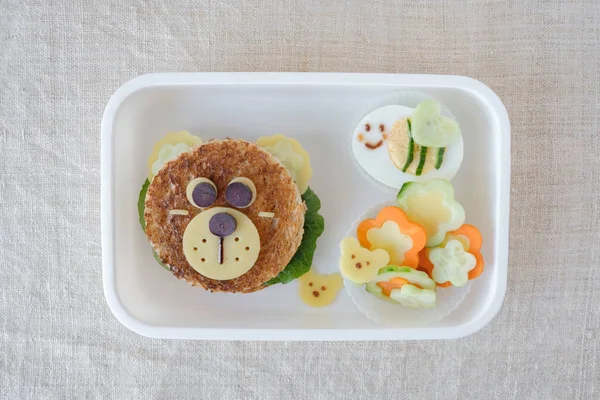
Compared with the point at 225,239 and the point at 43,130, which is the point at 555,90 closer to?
the point at 225,239

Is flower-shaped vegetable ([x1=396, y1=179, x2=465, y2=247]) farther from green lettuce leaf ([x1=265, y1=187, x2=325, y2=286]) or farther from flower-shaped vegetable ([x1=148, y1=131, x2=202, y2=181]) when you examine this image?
flower-shaped vegetable ([x1=148, y1=131, x2=202, y2=181])

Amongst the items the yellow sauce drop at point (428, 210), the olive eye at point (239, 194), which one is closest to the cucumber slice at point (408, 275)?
the yellow sauce drop at point (428, 210)

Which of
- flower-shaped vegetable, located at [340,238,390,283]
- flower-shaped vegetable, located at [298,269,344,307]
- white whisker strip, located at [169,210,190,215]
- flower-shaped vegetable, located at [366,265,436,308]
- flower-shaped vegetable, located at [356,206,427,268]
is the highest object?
white whisker strip, located at [169,210,190,215]

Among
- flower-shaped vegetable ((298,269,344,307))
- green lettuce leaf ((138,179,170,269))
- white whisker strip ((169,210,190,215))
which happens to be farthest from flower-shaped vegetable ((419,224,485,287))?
green lettuce leaf ((138,179,170,269))

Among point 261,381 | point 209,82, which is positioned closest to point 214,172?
point 209,82

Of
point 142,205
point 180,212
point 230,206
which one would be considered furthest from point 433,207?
point 142,205
